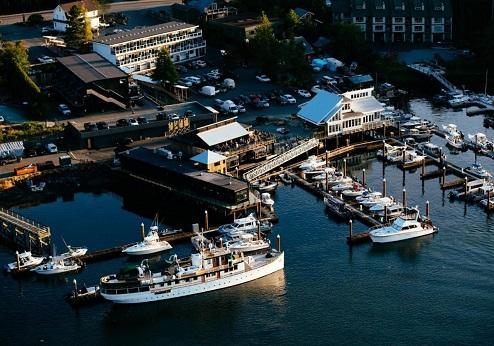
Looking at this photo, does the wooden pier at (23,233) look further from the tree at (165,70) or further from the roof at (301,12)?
the roof at (301,12)

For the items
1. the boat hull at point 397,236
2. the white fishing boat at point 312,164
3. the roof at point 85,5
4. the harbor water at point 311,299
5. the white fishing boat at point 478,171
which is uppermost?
the roof at point 85,5

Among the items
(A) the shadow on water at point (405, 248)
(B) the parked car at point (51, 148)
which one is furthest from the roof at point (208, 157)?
(A) the shadow on water at point (405, 248)

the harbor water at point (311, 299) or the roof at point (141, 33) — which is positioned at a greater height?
the roof at point (141, 33)

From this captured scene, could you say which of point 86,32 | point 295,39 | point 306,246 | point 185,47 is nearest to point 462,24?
point 295,39

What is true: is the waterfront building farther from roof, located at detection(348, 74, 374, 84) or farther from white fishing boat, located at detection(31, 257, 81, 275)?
white fishing boat, located at detection(31, 257, 81, 275)

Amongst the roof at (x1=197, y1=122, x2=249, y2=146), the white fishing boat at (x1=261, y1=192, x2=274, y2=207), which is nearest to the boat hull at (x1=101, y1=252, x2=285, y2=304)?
the white fishing boat at (x1=261, y1=192, x2=274, y2=207)

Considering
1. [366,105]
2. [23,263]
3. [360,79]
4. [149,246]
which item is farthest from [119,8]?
[23,263]

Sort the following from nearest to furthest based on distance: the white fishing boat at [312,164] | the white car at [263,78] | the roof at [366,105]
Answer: the white fishing boat at [312,164] < the roof at [366,105] < the white car at [263,78]

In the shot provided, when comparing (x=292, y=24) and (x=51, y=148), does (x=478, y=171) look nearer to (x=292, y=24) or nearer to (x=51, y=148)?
(x=51, y=148)
